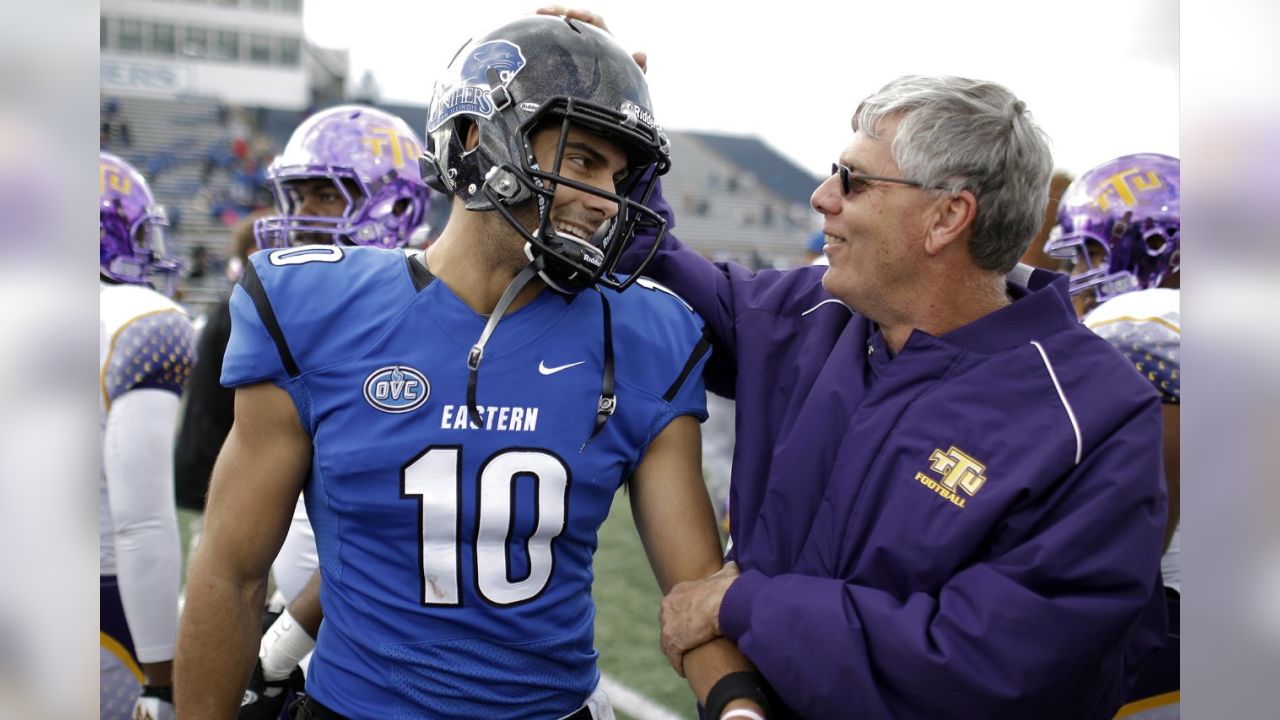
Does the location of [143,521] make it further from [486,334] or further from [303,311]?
[486,334]

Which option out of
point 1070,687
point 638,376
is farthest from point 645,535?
point 1070,687

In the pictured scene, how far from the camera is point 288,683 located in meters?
2.59

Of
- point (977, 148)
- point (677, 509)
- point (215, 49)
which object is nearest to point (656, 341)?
point (677, 509)

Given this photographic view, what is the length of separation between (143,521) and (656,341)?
5.66 feet

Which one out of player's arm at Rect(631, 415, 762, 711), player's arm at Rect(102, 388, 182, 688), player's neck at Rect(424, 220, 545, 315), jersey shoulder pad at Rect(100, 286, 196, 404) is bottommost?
player's arm at Rect(102, 388, 182, 688)

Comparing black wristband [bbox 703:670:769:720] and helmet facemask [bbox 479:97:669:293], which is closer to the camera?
black wristband [bbox 703:670:769:720]

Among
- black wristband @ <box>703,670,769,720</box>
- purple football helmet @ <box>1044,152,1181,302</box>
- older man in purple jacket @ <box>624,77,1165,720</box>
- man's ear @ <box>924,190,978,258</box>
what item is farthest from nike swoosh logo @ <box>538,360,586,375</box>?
purple football helmet @ <box>1044,152,1181,302</box>

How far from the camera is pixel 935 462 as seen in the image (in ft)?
5.61

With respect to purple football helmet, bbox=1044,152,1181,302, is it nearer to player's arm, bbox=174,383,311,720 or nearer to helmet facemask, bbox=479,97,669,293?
helmet facemask, bbox=479,97,669,293

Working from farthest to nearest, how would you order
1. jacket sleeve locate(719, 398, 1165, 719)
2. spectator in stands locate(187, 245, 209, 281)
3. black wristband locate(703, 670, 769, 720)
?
spectator in stands locate(187, 245, 209, 281) → black wristband locate(703, 670, 769, 720) → jacket sleeve locate(719, 398, 1165, 719)

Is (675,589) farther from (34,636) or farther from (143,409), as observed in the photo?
(143,409)

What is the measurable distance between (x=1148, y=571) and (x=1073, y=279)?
2.35 m

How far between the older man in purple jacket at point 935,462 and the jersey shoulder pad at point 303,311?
75cm

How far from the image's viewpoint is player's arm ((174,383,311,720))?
71.7 inches
